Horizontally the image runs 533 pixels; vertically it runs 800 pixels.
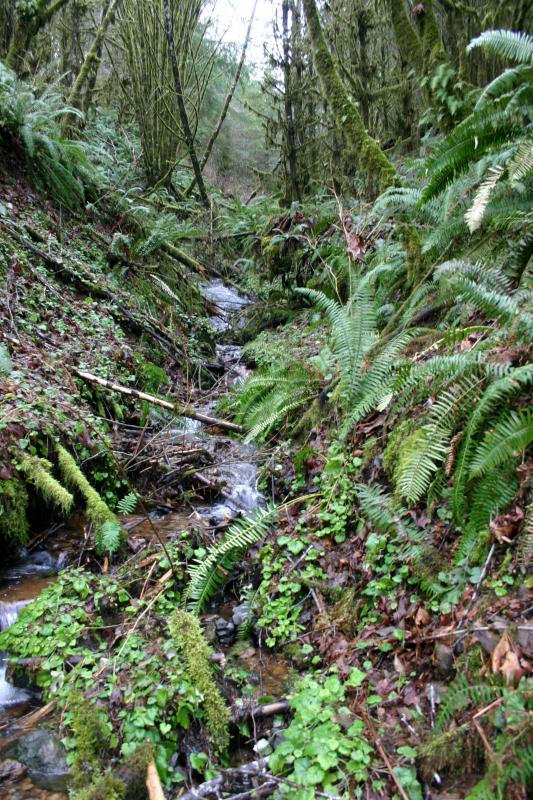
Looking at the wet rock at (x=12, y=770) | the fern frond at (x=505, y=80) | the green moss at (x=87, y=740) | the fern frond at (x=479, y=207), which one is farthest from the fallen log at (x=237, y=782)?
the fern frond at (x=505, y=80)

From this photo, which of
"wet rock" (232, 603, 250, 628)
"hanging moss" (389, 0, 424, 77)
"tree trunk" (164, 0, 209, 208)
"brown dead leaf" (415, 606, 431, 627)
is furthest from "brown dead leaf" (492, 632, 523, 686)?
"tree trunk" (164, 0, 209, 208)

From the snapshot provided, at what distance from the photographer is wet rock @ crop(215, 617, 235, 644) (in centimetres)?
279

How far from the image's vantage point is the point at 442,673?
1.96 metres

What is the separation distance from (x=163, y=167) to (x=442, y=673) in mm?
10773

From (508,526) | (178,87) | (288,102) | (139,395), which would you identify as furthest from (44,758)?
(178,87)

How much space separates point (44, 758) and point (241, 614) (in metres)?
1.21

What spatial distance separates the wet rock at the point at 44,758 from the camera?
6.44 feet

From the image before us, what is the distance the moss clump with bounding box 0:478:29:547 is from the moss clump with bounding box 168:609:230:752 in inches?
54.8

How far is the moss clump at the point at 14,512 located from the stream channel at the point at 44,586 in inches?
6.0

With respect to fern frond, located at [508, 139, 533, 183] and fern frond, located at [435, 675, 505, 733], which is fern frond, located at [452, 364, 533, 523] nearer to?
fern frond, located at [435, 675, 505, 733]

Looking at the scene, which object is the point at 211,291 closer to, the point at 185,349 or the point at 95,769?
the point at 185,349

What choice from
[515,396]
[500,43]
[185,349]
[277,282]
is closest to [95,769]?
[515,396]

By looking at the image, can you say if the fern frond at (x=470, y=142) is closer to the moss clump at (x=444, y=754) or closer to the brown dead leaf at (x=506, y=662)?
the brown dead leaf at (x=506, y=662)

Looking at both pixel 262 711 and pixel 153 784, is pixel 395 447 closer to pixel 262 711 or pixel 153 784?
pixel 262 711
